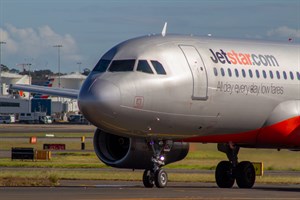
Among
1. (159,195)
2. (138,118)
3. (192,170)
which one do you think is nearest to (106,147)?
(138,118)

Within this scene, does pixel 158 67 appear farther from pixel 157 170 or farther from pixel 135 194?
pixel 135 194

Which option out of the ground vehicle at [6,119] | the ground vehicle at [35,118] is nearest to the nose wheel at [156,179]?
the ground vehicle at [35,118]

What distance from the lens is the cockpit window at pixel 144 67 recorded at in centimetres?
3275

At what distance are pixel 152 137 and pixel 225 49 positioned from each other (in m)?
4.28

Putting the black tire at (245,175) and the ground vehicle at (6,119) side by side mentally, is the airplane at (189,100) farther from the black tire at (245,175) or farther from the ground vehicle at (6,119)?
the ground vehicle at (6,119)

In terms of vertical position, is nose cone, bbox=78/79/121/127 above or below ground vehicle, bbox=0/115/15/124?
below

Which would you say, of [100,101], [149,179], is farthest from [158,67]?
[149,179]

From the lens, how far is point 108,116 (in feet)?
104

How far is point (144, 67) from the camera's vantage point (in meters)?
32.8

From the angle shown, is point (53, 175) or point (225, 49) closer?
point (225, 49)

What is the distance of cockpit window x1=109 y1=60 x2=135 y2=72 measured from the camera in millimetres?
32688

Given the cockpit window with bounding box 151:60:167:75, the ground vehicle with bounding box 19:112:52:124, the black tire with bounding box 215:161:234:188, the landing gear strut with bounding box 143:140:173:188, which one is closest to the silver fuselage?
the cockpit window with bounding box 151:60:167:75

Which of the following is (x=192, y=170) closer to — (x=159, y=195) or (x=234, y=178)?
(x=234, y=178)

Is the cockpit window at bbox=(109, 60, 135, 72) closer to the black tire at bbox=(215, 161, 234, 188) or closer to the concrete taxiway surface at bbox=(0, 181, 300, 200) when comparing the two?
the concrete taxiway surface at bbox=(0, 181, 300, 200)
